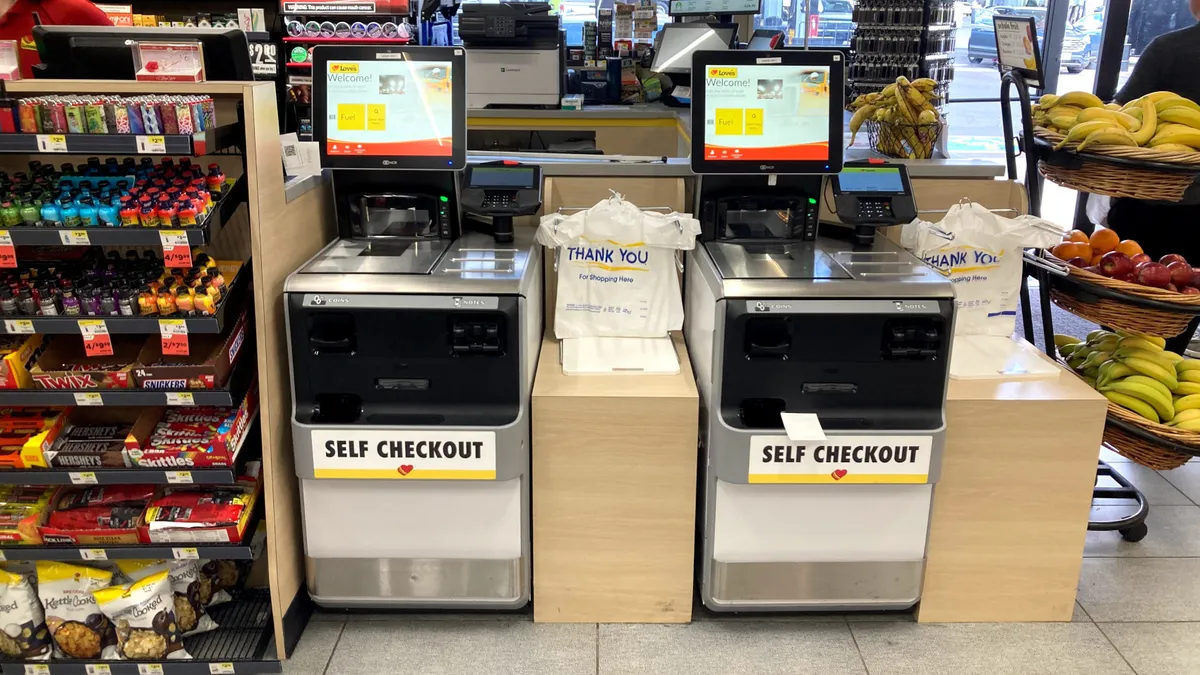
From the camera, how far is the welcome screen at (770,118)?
8.09 feet

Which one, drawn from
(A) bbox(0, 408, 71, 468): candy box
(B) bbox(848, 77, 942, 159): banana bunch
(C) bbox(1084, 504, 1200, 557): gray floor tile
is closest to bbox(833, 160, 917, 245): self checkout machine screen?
(B) bbox(848, 77, 942, 159): banana bunch

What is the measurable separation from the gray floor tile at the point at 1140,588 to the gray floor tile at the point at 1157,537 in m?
0.04

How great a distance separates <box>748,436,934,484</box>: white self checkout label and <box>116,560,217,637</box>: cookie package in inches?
56.6

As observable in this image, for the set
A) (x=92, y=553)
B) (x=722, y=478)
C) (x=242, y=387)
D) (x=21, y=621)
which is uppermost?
(x=242, y=387)

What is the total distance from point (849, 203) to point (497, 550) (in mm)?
1356

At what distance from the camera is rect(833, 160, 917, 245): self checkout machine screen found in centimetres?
250

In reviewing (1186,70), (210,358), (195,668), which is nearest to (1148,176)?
(1186,70)

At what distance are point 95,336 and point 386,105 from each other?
93 cm

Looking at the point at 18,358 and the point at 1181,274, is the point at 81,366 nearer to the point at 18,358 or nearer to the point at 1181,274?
the point at 18,358

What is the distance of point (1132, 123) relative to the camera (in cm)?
261

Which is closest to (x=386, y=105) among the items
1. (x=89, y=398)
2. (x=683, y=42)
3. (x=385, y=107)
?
(x=385, y=107)

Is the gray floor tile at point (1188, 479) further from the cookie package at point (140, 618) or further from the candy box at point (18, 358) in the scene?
the candy box at point (18, 358)

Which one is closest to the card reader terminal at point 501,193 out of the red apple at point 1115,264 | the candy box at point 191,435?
the candy box at point 191,435

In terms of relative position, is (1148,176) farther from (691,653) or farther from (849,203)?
(691,653)
